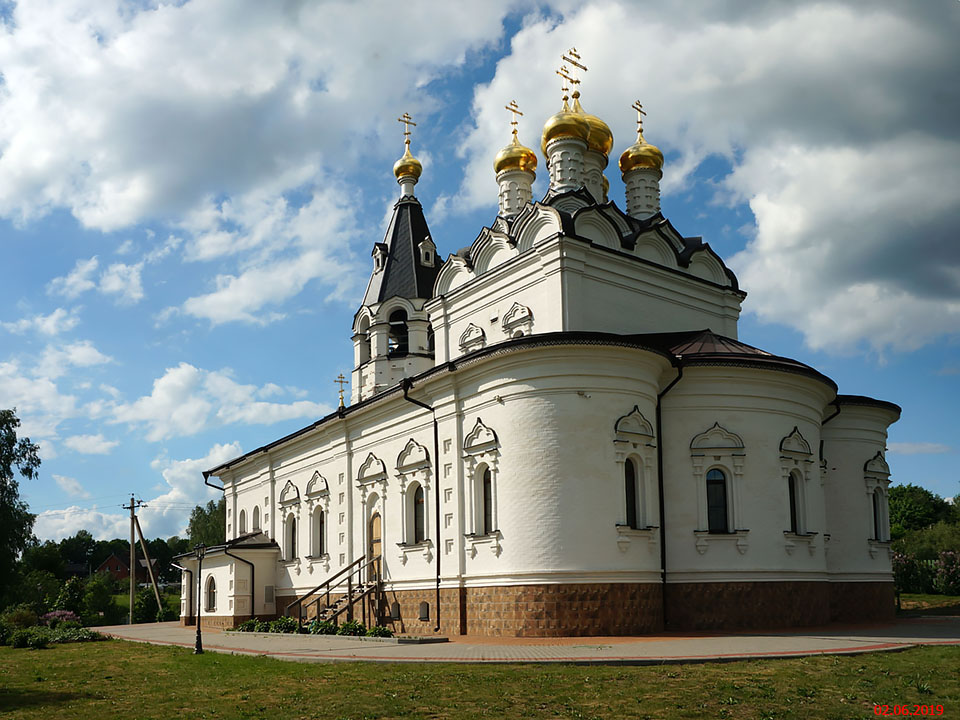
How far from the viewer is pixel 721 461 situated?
18.8 meters

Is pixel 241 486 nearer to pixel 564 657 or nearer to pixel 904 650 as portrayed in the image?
pixel 564 657

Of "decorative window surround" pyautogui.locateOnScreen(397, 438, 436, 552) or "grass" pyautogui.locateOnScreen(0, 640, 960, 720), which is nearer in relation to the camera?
"grass" pyautogui.locateOnScreen(0, 640, 960, 720)

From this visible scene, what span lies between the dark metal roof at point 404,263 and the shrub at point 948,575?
23.7m

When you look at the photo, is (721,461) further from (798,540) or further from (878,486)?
(878,486)

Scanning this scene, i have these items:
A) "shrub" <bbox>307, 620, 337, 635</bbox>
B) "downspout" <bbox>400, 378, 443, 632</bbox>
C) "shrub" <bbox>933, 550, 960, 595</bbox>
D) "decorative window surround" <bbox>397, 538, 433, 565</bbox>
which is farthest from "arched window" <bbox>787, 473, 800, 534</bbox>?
"shrub" <bbox>933, 550, 960, 595</bbox>

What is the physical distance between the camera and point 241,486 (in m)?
34.2

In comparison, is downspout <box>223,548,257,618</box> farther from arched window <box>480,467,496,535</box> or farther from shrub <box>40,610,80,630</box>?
arched window <box>480,467,496,535</box>

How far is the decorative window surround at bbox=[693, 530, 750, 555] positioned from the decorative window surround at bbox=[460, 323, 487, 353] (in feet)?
23.5

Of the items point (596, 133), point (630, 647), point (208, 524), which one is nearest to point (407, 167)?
point (596, 133)

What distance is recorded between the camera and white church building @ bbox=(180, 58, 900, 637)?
1755cm

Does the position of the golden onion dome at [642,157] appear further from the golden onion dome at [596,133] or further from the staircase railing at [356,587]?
the staircase railing at [356,587]

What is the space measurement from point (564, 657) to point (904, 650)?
16.1 feet
